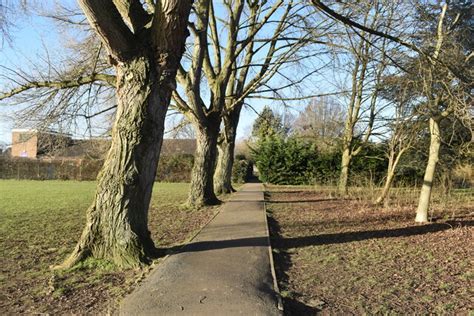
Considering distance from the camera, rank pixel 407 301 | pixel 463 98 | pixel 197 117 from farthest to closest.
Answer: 1. pixel 197 117
2. pixel 463 98
3. pixel 407 301

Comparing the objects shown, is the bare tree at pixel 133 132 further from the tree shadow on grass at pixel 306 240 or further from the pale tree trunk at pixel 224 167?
the pale tree trunk at pixel 224 167

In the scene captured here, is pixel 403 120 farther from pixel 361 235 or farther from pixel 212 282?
pixel 212 282

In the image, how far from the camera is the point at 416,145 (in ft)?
45.7

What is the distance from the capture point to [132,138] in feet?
20.2

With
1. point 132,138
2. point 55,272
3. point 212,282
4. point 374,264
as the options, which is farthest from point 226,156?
point 212,282

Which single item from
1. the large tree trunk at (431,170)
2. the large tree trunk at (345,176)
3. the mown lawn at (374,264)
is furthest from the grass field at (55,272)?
the large tree trunk at (345,176)

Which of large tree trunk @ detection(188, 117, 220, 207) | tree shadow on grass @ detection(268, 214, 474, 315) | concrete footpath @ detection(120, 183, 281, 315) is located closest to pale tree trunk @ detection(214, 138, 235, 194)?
large tree trunk @ detection(188, 117, 220, 207)

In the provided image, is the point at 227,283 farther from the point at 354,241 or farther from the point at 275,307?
the point at 354,241

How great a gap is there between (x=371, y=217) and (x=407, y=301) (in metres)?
8.13

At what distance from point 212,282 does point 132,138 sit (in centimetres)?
238

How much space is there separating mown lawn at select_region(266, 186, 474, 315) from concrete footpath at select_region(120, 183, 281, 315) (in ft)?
1.06

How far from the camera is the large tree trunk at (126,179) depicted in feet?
20.0

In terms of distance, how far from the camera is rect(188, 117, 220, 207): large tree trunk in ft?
48.2

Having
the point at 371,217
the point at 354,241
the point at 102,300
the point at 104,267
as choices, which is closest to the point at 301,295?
the point at 102,300
